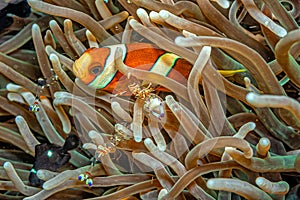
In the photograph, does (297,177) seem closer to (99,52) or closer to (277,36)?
(277,36)

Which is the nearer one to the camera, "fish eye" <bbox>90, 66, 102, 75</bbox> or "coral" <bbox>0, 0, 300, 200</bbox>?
"coral" <bbox>0, 0, 300, 200</bbox>

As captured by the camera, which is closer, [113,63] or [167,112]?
[167,112]

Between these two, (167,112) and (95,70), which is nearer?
(167,112)

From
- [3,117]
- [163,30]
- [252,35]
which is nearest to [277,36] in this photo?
[252,35]

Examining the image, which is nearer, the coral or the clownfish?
the coral

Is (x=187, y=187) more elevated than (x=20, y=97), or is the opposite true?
(x=20, y=97)

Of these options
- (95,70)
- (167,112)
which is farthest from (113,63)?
(167,112)

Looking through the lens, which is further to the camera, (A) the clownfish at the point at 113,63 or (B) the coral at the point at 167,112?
(A) the clownfish at the point at 113,63

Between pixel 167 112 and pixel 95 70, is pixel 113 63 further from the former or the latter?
pixel 167 112
